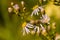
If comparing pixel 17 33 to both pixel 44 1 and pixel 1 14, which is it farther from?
pixel 44 1

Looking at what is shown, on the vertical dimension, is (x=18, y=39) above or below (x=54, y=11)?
below

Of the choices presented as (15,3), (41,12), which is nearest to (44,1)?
(41,12)

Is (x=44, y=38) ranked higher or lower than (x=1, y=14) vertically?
lower

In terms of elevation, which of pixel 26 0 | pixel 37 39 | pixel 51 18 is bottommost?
pixel 37 39

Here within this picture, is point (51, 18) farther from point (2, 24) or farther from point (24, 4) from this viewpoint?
point (2, 24)

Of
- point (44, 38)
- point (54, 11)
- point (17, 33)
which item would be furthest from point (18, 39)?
point (54, 11)

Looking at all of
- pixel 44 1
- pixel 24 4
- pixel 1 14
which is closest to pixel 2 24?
pixel 1 14
